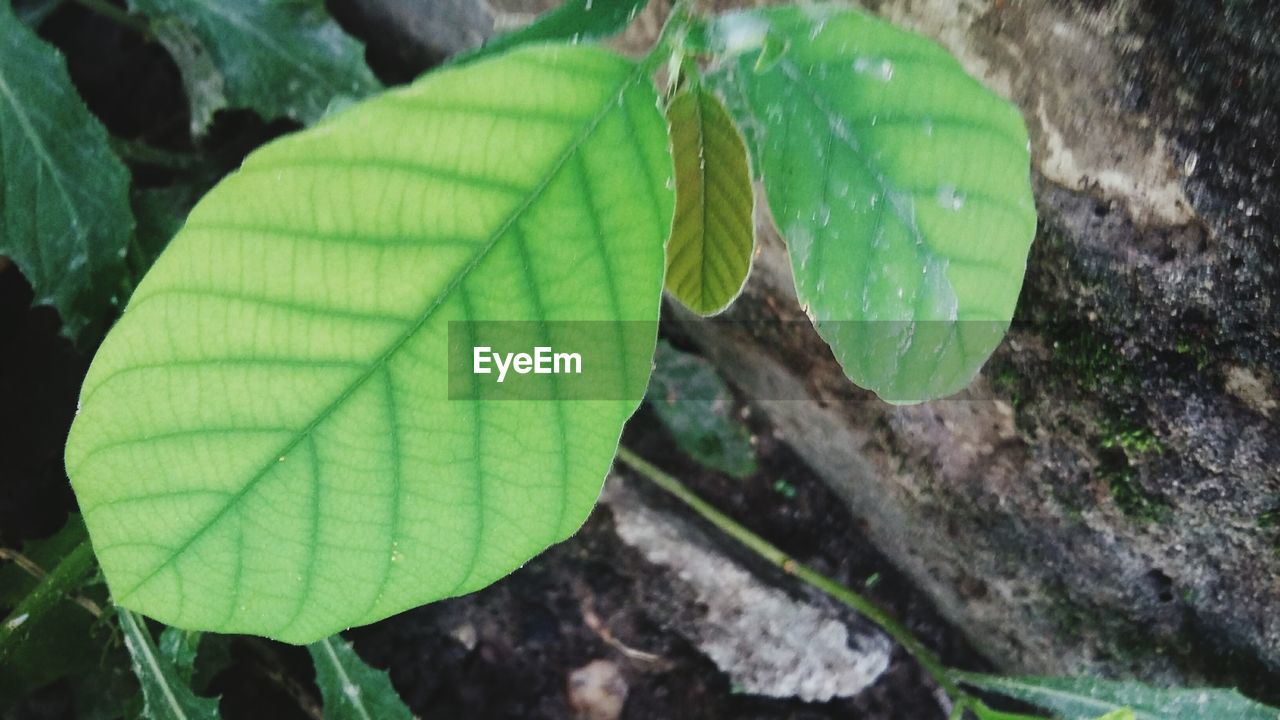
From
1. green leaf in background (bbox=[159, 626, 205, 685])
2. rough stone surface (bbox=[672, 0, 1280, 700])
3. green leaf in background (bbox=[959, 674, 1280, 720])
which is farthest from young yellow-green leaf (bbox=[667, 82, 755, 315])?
green leaf in background (bbox=[159, 626, 205, 685])

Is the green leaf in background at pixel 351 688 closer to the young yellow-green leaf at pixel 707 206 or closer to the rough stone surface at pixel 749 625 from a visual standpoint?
the rough stone surface at pixel 749 625

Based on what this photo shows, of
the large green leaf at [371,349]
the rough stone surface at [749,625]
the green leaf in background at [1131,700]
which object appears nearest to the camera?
the large green leaf at [371,349]

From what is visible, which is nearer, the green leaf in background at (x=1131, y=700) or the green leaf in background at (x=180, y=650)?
the green leaf in background at (x=1131, y=700)

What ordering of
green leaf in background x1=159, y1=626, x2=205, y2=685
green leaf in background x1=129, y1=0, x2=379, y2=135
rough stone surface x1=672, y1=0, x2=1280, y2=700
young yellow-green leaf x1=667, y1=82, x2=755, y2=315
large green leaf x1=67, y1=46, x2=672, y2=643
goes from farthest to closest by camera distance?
1. green leaf in background x1=129, y1=0, x2=379, y2=135
2. green leaf in background x1=159, y1=626, x2=205, y2=685
3. rough stone surface x1=672, y1=0, x2=1280, y2=700
4. young yellow-green leaf x1=667, y1=82, x2=755, y2=315
5. large green leaf x1=67, y1=46, x2=672, y2=643

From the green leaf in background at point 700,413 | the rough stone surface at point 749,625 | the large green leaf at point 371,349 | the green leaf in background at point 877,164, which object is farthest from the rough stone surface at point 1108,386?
the large green leaf at point 371,349

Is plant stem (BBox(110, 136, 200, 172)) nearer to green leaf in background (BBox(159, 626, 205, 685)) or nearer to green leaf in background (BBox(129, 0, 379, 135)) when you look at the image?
green leaf in background (BBox(129, 0, 379, 135))

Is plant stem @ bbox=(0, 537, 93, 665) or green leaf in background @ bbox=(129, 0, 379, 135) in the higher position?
green leaf in background @ bbox=(129, 0, 379, 135)

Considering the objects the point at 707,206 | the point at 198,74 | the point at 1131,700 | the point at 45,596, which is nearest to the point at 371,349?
the point at 707,206

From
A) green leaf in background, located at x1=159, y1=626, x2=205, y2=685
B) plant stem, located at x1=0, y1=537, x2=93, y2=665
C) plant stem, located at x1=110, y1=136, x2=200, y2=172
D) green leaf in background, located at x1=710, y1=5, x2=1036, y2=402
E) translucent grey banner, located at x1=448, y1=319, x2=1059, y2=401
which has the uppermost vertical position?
green leaf in background, located at x1=710, y1=5, x2=1036, y2=402
